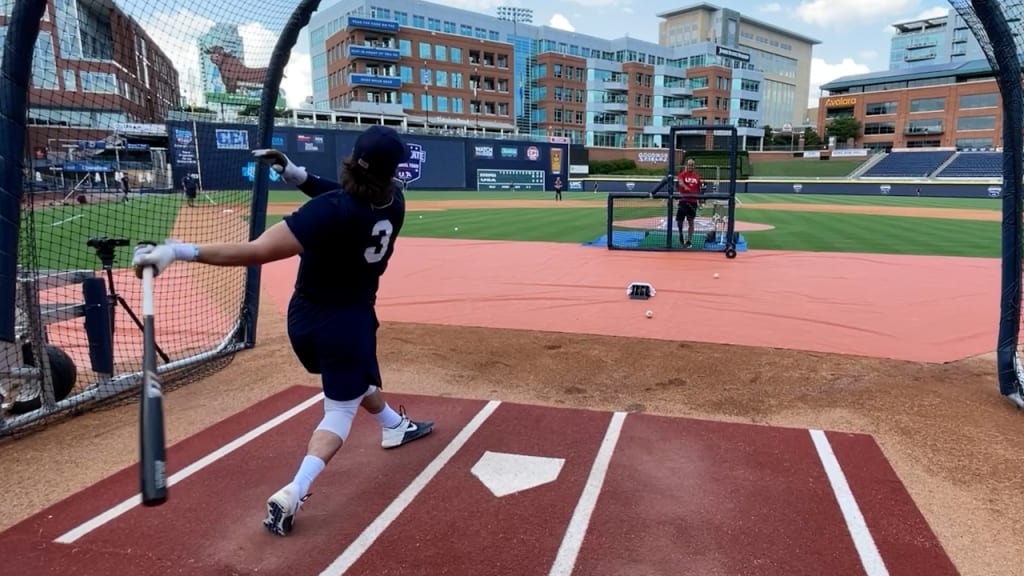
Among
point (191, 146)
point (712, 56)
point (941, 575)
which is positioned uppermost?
point (712, 56)

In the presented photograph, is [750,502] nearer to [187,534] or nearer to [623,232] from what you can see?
[187,534]

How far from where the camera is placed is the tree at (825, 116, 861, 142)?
8344 cm

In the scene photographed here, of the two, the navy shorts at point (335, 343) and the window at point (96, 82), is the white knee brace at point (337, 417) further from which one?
the window at point (96, 82)

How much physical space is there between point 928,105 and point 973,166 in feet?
115

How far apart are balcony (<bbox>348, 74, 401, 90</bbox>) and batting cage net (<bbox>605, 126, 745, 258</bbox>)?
60267mm

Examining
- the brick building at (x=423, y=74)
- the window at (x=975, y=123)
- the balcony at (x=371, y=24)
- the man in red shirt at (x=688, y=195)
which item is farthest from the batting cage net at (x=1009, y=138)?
the window at (x=975, y=123)

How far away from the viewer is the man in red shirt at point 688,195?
13559 mm

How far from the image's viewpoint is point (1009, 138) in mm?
5039

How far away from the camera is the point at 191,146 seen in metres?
11.4

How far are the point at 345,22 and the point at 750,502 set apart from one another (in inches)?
3129

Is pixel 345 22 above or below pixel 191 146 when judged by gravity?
above

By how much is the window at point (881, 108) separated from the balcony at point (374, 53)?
66.7 m

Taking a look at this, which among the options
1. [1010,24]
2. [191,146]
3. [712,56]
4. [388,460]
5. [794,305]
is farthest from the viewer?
[712,56]

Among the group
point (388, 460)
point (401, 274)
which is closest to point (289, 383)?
point (388, 460)
